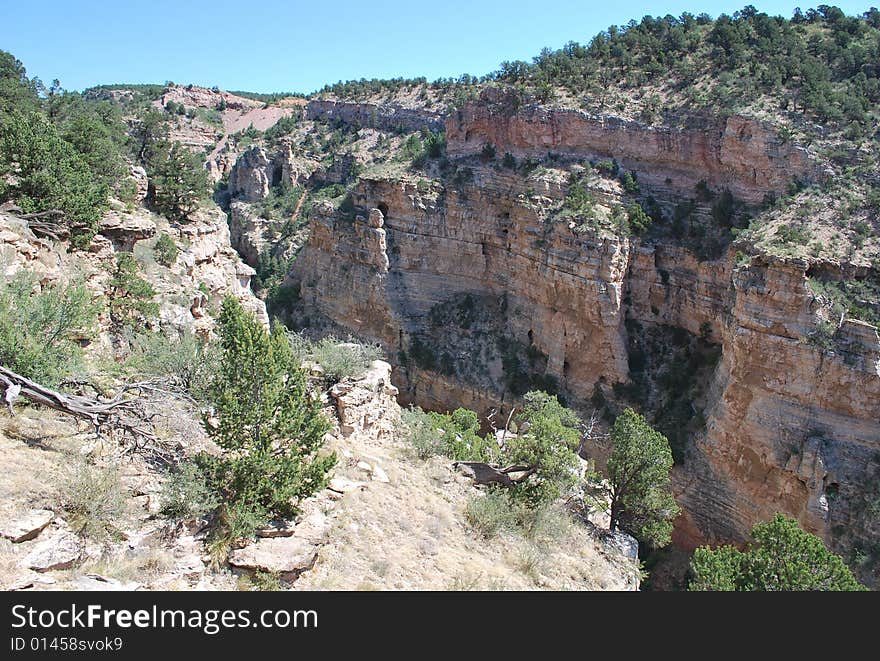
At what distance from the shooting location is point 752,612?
7.70m

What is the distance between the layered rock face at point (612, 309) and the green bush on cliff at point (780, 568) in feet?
24.1

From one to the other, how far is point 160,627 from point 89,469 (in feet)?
12.6

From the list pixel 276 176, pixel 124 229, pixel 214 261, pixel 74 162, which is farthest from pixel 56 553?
pixel 276 176

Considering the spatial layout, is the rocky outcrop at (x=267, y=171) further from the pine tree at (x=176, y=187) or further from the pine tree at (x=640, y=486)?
the pine tree at (x=640, y=486)

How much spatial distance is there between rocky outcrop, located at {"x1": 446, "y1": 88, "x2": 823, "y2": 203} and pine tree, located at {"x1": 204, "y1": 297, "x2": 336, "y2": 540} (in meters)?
22.8

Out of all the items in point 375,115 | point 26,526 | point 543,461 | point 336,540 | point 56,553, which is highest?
point 375,115

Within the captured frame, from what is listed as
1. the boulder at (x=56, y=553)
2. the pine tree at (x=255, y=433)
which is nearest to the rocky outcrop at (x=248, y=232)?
the pine tree at (x=255, y=433)

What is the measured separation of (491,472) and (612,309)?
41.4 feet

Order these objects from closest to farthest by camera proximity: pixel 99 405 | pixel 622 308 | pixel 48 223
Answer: pixel 99 405 < pixel 48 223 < pixel 622 308

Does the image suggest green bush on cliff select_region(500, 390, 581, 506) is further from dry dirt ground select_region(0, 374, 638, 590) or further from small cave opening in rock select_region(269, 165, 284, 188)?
small cave opening in rock select_region(269, 165, 284, 188)

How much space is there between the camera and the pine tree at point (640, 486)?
1706cm

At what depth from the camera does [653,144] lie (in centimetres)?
2755

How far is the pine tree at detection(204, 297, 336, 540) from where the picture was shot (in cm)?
931

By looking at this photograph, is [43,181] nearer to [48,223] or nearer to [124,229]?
[48,223]
